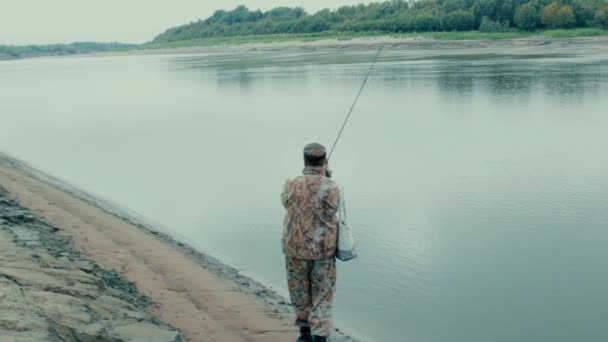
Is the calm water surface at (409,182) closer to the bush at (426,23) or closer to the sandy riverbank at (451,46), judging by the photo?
the sandy riverbank at (451,46)

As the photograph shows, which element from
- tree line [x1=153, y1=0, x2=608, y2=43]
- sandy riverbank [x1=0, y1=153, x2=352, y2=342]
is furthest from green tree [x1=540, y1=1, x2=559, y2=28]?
sandy riverbank [x1=0, y1=153, x2=352, y2=342]

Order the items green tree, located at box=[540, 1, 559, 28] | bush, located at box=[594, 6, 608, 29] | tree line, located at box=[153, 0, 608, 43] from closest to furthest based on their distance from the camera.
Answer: bush, located at box=[594, 6, 608, 29], green tree, located at box=[540, 1, 559, 28], tree line, located at box=[153, 0, 608, 43]

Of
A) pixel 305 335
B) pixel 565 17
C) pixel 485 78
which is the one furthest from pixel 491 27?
pixel 305 335

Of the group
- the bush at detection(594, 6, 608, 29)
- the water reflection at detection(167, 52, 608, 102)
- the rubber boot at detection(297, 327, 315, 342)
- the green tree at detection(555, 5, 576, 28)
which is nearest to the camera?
the rubber boot at detection(297, 327, 315, 342)

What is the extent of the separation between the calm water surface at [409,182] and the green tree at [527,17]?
41293 millimetres

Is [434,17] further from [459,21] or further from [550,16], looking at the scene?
[550,16]

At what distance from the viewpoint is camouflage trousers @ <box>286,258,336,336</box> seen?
4551 mm

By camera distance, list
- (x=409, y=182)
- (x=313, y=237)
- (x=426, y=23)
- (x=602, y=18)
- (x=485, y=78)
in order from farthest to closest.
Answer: (x=426, y=23)
(x=602, y=18)
(x=485, y=78)
(x=409, y=182)
(x=313, y=237)

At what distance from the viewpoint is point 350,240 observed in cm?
450

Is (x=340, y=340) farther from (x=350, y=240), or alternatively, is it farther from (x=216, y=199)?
(x=216, y=199)

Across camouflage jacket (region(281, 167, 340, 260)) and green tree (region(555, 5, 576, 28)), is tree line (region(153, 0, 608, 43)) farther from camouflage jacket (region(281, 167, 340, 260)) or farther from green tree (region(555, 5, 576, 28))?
camouflage jacket (region(281, 167, 340, 260))

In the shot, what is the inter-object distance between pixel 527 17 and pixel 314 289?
2743 inches

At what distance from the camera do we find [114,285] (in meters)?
5.75

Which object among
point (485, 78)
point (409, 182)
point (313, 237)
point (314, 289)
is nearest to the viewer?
point (313, 237)
